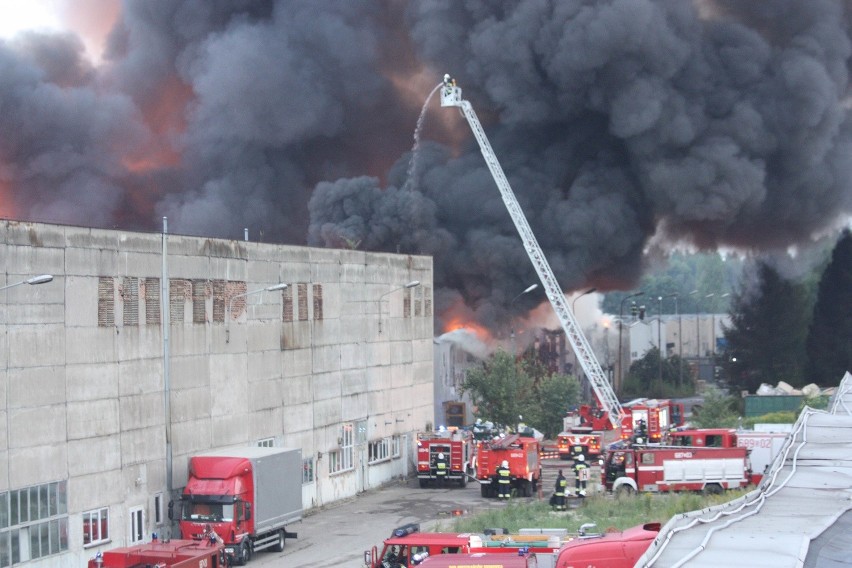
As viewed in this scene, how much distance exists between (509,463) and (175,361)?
10695 mm

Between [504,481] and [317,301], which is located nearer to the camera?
[504,481]

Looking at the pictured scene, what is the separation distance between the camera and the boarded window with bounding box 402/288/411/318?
3981 cm

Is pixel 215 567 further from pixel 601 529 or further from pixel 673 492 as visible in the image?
pixel 673 492

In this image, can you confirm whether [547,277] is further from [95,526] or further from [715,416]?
[95,526]

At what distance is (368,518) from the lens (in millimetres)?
30516

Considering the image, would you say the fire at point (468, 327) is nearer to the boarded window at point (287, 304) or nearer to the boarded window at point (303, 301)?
the boarded window at point (303, 301)

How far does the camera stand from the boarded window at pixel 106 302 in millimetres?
24244

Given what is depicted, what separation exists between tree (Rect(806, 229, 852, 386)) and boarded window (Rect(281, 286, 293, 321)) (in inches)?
1604

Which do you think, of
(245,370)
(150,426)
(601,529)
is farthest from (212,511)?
A: (601,529)

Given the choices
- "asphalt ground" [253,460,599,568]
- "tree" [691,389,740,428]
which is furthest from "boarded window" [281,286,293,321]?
"tree" [691,389,740,428]

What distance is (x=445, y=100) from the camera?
54281mm

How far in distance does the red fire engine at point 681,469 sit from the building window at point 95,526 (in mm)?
13384

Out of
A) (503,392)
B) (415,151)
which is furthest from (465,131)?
(503,392)

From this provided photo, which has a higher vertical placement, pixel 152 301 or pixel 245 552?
pixel 152 301
